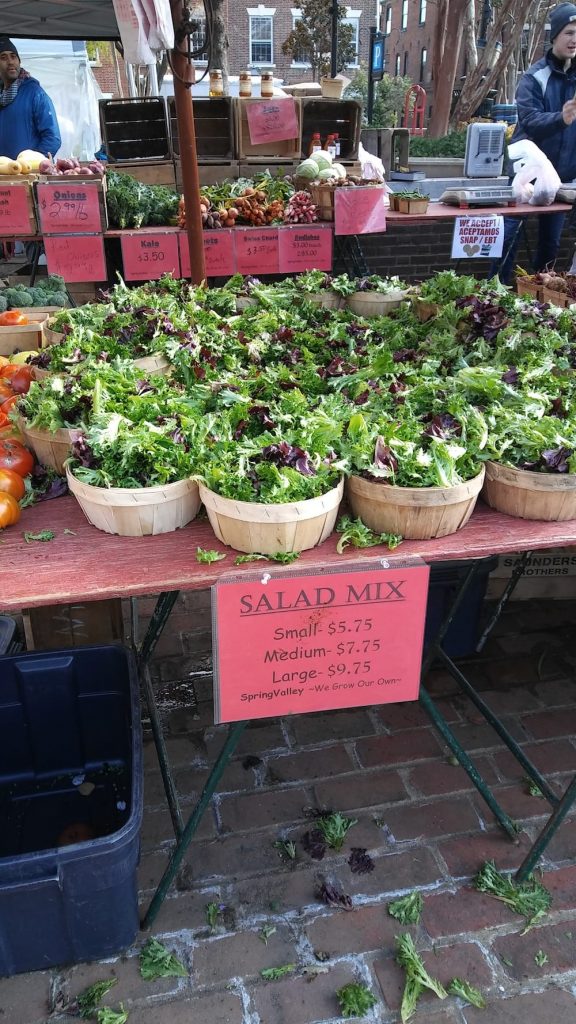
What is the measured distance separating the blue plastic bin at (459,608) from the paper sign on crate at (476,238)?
432cm

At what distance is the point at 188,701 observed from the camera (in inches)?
131

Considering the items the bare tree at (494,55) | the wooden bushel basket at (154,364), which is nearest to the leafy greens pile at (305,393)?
the wooden bushel basket at (154,364)

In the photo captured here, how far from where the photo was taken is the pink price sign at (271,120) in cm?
711

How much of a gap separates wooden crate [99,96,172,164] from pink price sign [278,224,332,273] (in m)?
2.60

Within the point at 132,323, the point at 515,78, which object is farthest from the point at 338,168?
the point at 515,78

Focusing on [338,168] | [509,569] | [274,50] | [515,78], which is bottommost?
[509,569]

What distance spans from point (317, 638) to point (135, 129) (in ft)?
23.9

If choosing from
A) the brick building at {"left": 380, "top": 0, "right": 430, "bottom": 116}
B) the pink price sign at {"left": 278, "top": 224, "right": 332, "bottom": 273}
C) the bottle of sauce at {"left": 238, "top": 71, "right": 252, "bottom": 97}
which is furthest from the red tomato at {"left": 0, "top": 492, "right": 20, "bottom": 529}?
the brick building at {"left": 380, "top": 0, "right": 430, "bottom": 116}

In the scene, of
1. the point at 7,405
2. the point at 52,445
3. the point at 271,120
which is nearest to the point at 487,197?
the point at 271,120

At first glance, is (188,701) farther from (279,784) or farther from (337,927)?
(337,927)

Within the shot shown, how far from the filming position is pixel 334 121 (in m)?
8.04

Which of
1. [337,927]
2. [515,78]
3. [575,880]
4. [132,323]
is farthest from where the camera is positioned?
→ [515,78]

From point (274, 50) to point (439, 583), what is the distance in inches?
1675

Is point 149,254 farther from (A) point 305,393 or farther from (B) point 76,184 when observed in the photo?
(A) point 305,393
